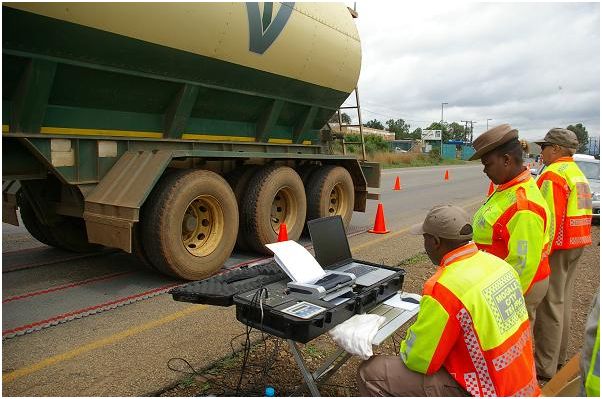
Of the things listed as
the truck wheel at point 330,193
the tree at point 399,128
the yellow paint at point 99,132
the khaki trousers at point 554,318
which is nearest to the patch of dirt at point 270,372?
the khaki trousers at point 554,318

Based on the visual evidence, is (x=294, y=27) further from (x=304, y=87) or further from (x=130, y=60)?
(x=130, y=60)

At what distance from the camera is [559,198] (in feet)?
11.4

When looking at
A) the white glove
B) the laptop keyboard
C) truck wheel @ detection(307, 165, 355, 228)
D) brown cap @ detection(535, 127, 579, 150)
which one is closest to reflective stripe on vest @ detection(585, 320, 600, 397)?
the white glove

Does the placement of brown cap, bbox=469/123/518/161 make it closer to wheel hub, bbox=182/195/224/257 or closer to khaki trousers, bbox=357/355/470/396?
khaki trousers, bbox=357/355/470/396

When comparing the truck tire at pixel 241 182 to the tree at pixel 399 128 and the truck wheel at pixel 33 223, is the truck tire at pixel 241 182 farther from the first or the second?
the tree at pixel 399 128

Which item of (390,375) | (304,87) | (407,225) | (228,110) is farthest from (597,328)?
(407,225)

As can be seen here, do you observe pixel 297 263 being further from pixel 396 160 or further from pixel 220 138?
pixel 396 160

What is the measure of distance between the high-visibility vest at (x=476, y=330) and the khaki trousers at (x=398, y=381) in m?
0.04

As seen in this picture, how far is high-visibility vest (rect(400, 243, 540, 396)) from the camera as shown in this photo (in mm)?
1908

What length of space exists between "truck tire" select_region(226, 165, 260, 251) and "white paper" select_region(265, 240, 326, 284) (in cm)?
352

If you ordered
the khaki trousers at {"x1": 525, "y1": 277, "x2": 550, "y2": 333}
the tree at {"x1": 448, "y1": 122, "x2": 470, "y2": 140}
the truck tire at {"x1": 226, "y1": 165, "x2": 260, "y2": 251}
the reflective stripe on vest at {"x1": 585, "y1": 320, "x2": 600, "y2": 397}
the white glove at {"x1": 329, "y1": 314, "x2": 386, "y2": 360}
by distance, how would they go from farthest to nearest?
the tree at {"x1": 448, "y1": 122, "x2": 470, "y2": 140}
the truck tire at {"x1": 226, "y1": 165, "x2": 260, "y2": 251}
the khaki trousers at {"x1": 525, "y1": 277, "x2": 550, "y2": 333}
the white glove at {"x1": 329, "y1": 314, "x2": 386, "y2": 360}
the reflective stripe on vest at {"x1": 585, "y1": 320, "x2": 600, "y2": 397}

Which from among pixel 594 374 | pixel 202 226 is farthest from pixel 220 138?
pixel 594 374

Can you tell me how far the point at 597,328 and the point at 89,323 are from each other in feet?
12.1

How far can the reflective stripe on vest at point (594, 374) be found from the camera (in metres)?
1.45
